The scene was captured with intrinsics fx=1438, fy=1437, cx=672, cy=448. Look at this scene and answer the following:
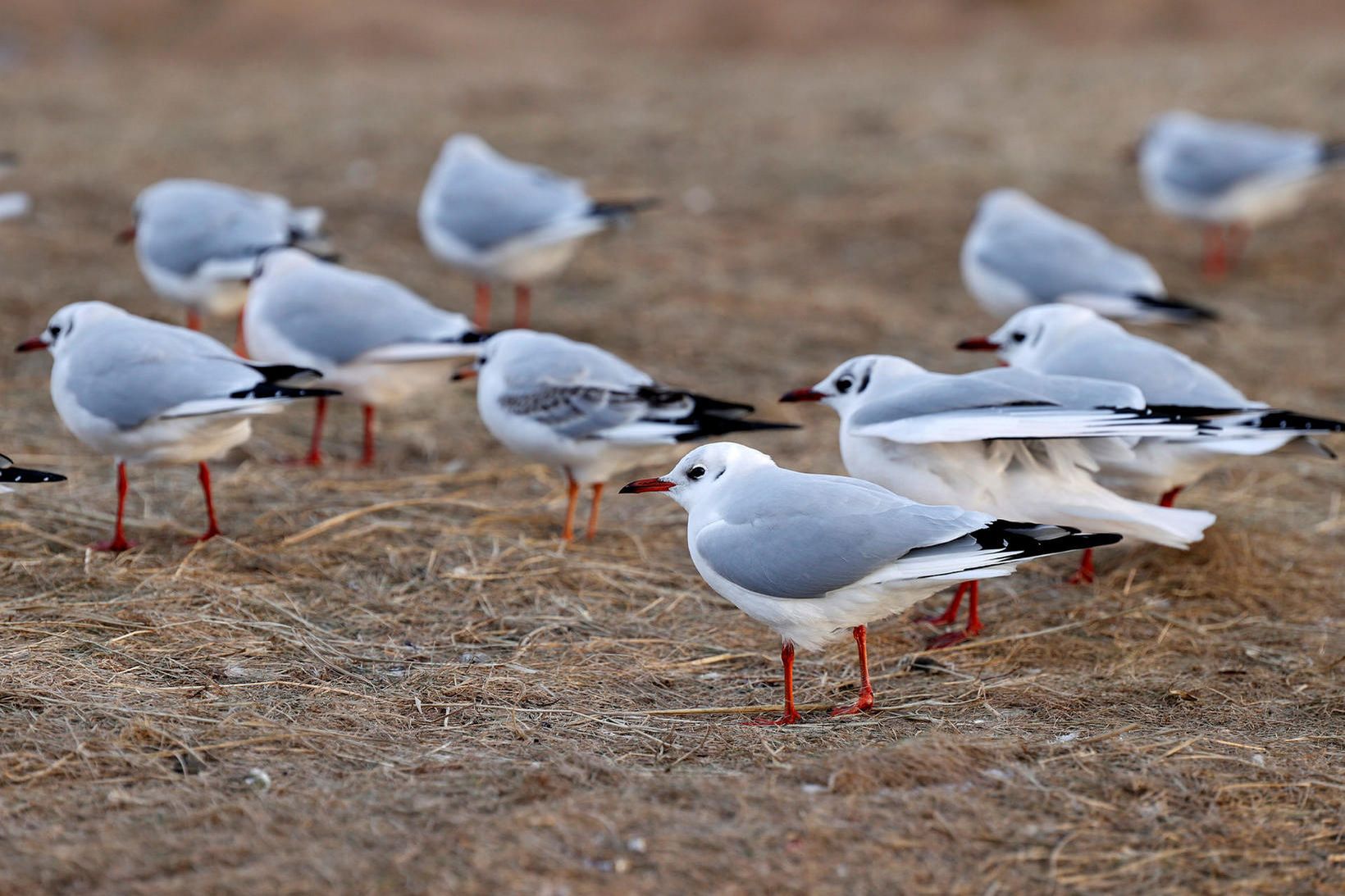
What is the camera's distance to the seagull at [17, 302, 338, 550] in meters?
4.91

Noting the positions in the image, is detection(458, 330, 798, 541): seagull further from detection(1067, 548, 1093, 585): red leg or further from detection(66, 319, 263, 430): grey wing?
detection(1067, 548, 1093, 585): red leg

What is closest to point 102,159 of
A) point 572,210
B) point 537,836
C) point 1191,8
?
point 572,210

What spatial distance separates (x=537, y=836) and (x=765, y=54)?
15.3 meters

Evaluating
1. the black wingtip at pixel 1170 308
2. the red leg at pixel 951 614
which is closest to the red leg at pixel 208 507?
the red leg at pixel 951 614

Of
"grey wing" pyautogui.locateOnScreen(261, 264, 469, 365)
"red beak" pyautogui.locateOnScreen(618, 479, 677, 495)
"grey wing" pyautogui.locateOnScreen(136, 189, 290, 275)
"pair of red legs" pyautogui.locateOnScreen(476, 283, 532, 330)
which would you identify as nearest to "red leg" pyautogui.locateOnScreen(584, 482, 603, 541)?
"grey wing" pyautogui.locateOnScreen(261, 264, 469, 365)

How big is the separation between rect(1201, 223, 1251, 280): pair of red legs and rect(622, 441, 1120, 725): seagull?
23.3 ft

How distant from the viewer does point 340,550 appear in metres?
5.20

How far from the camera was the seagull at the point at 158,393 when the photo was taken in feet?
16.1

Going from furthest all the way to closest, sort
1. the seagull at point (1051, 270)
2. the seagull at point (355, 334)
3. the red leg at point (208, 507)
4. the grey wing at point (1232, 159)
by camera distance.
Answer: the grey wing at point (1232, 159) < the seagull at point (1051, 270) < the seagull at point (355, 334) < the red leg at point (208, 507)

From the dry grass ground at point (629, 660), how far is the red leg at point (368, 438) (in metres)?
0.07

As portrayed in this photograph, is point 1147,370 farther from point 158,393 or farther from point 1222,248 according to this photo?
point 1222,248

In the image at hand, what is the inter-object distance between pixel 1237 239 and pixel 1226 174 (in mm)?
866

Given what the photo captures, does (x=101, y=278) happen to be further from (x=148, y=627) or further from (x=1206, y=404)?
(x=1206, y=404)

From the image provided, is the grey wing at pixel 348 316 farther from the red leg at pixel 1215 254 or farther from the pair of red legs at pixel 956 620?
the red leg at pixel 1215 254
